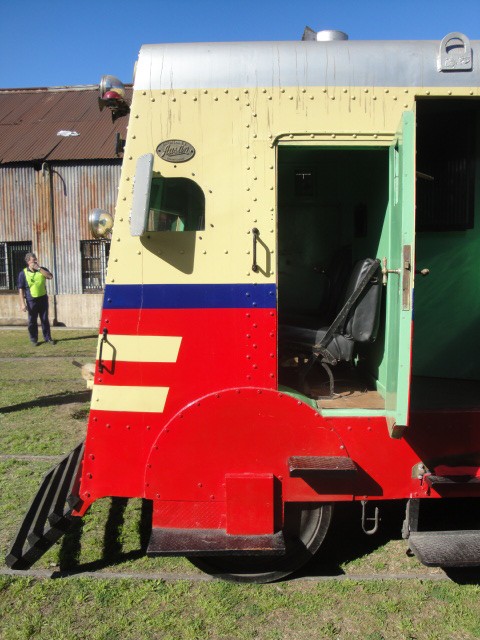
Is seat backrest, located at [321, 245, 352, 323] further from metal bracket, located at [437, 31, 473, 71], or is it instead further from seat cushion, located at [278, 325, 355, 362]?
metal bracket, located at [437, 31, 473, 71]

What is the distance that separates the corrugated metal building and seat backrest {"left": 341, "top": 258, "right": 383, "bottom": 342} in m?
13.6

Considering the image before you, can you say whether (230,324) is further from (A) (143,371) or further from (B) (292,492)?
(B) (292,492)

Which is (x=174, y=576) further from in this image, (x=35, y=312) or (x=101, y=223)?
(x=35, y=312)

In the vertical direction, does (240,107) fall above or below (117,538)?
above

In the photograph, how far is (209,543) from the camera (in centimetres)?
315

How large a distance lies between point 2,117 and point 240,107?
1766 cm

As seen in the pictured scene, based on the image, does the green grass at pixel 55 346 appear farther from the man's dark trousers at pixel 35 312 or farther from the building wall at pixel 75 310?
the building wall at pixel 75 310

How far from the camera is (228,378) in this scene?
3.23 meters

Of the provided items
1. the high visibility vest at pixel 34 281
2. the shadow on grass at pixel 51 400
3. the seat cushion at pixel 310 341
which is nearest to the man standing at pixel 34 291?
the high visibility vest at pixel 34 281

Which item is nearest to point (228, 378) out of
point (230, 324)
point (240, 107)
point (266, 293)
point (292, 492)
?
point (230, 324)

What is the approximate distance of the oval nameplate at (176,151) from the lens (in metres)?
3.19

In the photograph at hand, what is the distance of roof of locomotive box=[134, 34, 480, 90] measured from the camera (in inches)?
124

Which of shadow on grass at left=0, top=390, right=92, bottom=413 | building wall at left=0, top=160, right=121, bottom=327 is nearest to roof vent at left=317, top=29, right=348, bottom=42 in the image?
shadow on grass at left=0, top=390, right=92, bottom=413

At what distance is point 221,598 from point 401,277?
2.04 meters
